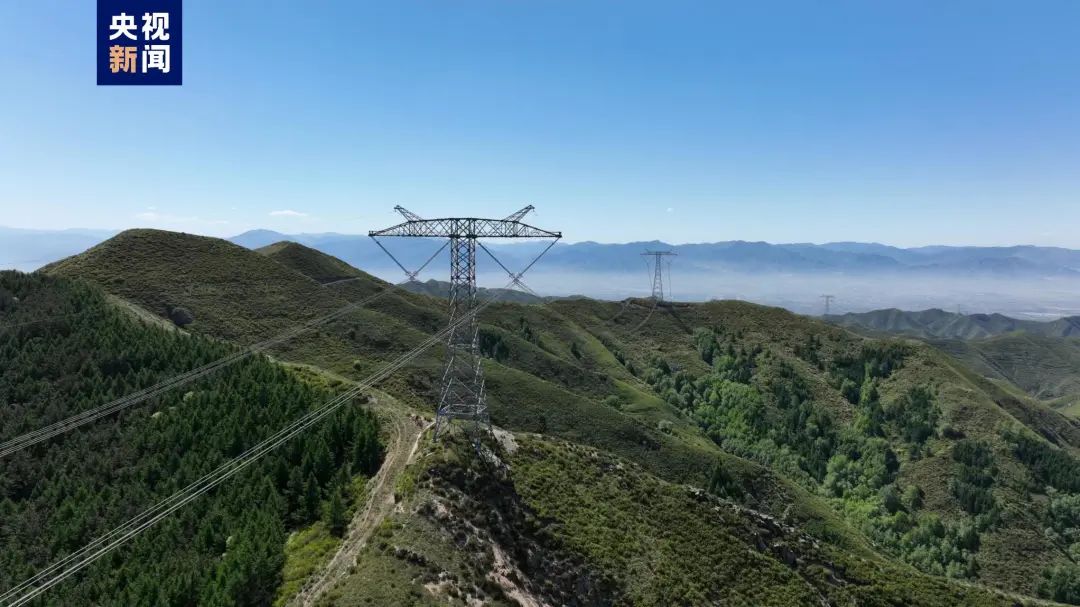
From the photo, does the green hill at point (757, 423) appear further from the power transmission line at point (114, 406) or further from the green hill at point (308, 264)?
the power transmission line at point (114, 406)

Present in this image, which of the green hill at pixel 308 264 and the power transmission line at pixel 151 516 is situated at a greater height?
the green hill at pixel 308 264

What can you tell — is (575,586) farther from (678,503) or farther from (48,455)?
(48,455)

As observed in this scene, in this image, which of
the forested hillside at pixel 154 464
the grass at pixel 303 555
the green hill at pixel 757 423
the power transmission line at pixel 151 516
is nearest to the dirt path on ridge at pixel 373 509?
the grass at pixel 303 555

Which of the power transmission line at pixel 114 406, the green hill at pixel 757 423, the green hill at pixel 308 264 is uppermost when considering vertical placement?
the green hill at pixel 308 264

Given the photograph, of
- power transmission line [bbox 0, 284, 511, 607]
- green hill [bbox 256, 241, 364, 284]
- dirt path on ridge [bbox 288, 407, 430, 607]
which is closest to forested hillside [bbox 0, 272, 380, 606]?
power transmission line [bbox 0, 284, 511, 607]

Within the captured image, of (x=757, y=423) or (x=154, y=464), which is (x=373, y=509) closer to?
(x=154, y=464)

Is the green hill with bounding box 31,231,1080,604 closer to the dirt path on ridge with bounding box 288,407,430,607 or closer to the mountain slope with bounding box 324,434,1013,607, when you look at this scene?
the mountain slope with bounding box 324,434,1013,607
